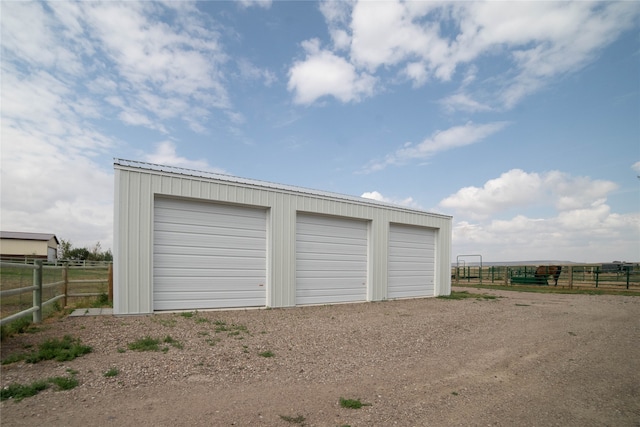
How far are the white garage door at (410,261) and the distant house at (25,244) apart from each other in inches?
1669

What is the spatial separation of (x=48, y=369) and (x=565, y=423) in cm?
597

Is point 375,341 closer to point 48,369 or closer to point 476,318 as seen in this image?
point 476,318

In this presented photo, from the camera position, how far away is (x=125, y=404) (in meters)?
3.91

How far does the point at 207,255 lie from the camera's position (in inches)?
399

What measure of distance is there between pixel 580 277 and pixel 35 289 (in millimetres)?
29164

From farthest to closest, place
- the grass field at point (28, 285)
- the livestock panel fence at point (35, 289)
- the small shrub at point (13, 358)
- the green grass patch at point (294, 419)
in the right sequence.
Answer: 1. the grass field at point (28, 285)
2. the livestock panel fence at point (35, 289)
3. the small shrub at point (13, 358)
4. the green grass patch at point (294, 419)

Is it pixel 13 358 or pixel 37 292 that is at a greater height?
pixel 37 292

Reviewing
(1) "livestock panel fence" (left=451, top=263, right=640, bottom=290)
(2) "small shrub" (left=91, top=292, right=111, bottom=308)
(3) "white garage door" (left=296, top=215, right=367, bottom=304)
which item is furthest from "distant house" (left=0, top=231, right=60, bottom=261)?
(1) "livestock panel fence" (left=451, top=263, right=640, bottom=290)

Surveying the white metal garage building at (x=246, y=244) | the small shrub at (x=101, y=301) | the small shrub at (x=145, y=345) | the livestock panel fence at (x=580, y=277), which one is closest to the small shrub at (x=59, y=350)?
the small shrub at (x=145, y=345)

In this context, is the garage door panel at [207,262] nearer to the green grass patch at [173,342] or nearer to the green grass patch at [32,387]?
the green grass patch at [173,342]

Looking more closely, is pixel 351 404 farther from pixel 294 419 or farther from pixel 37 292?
pixel 37 292

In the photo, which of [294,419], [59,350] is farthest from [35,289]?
[294,419]

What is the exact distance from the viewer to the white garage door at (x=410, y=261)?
1443 centimetres

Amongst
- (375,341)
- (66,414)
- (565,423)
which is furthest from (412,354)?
(66,414)
